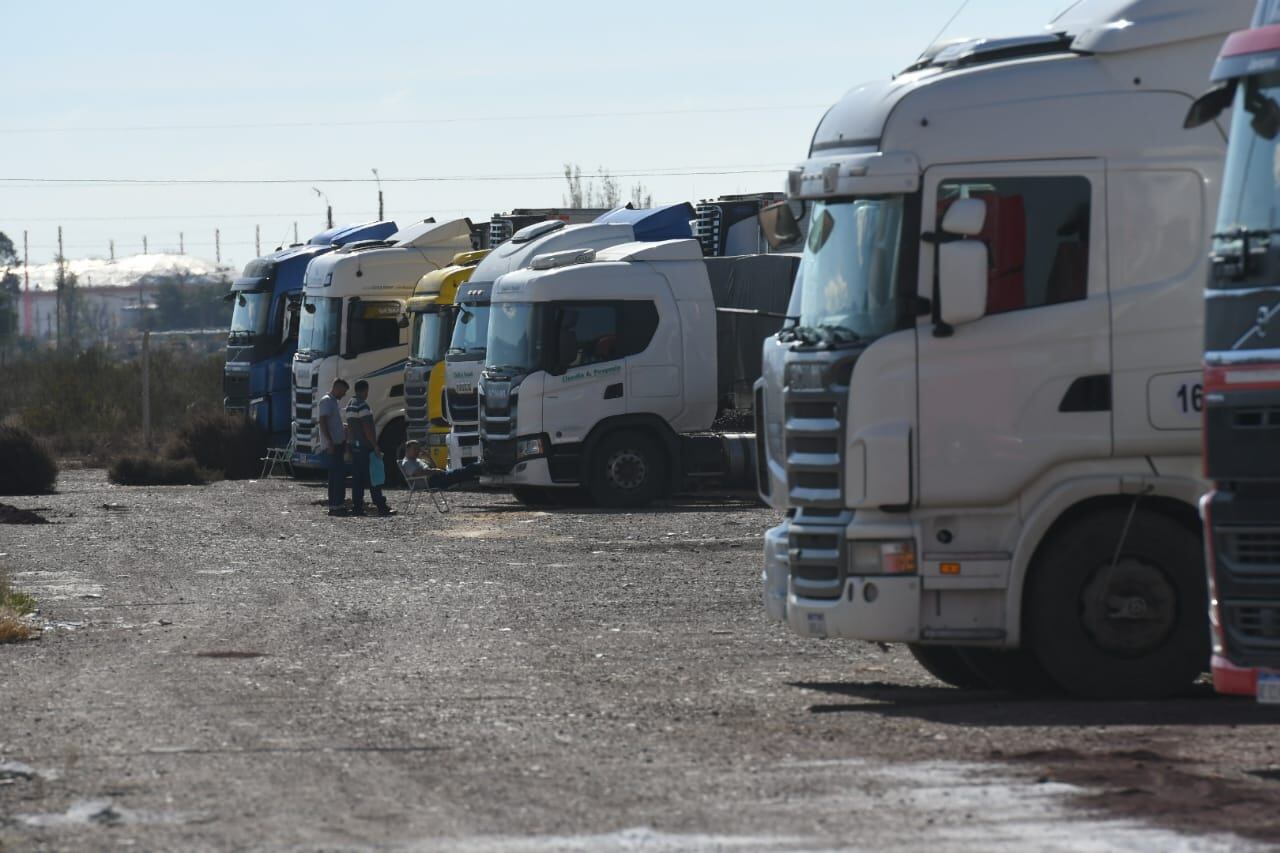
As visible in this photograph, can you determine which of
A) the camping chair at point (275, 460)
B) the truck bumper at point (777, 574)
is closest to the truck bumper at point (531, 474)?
the camping chair at point (275, 460)

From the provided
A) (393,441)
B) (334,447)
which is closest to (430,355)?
(393,441)

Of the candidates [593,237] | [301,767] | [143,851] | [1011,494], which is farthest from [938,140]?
[593,237]

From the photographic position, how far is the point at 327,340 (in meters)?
33.2

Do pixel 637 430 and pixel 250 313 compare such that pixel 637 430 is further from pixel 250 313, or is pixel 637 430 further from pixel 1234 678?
pixel 1234 678

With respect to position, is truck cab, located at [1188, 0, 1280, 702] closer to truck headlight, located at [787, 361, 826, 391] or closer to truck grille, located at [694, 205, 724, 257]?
truck headlight, located at [787, 361, 826, 391]

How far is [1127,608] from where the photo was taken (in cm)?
1073

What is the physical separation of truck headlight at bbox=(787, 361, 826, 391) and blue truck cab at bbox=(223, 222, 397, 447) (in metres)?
26.3

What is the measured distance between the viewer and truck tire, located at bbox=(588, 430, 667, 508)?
26.8 m

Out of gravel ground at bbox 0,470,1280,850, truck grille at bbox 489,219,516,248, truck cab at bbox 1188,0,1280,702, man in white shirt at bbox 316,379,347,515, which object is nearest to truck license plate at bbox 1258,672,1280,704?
truck cab at bbox 1188,0,1280,702

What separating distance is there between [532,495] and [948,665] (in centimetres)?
1708

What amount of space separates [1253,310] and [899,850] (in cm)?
283

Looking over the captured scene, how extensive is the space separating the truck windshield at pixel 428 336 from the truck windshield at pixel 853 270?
19.7m

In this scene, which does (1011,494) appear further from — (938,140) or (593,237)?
(593,237)

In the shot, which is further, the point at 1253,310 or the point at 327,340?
the point at 327,340
